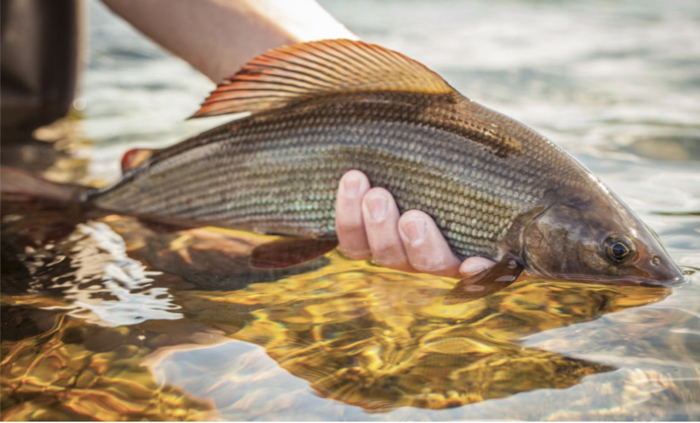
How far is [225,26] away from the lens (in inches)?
148

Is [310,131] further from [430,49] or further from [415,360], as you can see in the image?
[430,49]

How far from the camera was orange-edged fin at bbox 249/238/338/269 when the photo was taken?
285cm

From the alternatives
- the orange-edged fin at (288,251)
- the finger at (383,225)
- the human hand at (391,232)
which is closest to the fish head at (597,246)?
the human hand at (391,232)

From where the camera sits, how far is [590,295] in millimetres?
2479

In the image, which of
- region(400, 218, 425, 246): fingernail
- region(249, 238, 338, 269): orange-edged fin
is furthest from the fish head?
region(249, 238, 338, 269): orange-edged fin

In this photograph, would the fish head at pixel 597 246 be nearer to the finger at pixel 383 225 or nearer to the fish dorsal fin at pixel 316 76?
the finger at pixel 383 225

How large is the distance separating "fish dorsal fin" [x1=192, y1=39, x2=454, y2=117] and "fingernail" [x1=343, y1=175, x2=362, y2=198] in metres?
0.47

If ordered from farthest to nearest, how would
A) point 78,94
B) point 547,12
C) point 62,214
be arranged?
point 547,12 < point 78,94 < point 62,214

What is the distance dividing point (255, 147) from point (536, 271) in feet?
4.92

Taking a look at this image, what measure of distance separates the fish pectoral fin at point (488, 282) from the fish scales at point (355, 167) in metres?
0.11

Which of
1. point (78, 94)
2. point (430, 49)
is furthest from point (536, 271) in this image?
point (430, 49)

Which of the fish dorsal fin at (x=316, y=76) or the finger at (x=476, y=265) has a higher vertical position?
the fish dorsal fin at (x=316, y=76)

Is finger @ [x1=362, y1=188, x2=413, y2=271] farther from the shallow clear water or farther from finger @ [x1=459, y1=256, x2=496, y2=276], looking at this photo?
finger @ [x1=459, y1=256, x2=496, y2=276]

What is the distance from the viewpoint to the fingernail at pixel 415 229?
263cm
